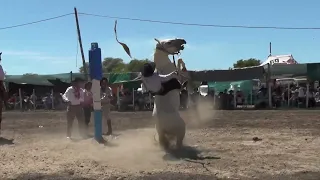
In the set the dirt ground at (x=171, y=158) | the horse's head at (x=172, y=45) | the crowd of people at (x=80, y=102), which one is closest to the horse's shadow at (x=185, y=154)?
the dirt ground at (x=171, y=158)

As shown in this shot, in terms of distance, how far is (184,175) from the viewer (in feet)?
23.8

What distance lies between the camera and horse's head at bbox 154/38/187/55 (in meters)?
9.79

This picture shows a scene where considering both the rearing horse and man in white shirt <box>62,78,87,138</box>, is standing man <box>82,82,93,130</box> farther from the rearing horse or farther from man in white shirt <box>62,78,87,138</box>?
the rearing horse

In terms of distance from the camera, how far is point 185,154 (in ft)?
30.6

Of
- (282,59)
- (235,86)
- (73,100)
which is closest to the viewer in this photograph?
(73,100)

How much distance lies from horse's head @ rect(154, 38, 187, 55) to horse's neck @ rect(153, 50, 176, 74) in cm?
10

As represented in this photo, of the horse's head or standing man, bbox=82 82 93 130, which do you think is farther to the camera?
standing man, bbox=82 82 93 130

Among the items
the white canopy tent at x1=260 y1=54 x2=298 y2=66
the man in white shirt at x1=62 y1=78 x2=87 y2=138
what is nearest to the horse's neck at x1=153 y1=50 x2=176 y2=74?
the man in white shirt at x1=62 y1=78 x2=87 y2=138

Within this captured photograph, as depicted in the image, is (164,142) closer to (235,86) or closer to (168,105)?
(168,105)

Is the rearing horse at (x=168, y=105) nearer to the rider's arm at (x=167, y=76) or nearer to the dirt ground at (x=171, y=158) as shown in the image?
the rider's arm at (x=167, y=76)

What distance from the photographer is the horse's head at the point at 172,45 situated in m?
9.79

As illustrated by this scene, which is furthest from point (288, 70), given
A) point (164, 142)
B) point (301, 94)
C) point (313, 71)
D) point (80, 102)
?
Answer: point (164, 142)

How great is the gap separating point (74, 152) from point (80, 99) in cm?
397

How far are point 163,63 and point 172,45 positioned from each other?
0.41 meters
